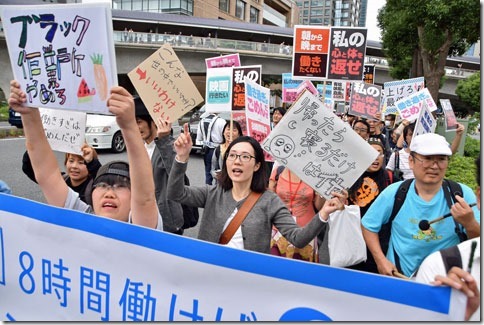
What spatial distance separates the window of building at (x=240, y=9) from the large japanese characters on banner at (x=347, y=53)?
158 ft

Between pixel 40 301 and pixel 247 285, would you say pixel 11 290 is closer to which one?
pixel 40 301

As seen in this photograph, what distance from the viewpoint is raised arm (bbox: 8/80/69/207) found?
2020 mm

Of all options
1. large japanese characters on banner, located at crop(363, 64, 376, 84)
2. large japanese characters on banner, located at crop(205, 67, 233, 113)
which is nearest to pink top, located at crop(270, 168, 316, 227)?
large japanese characters on banner, located at crop(205, 67, 233, 113)

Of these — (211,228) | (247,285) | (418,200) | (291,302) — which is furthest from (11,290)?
(418,200)

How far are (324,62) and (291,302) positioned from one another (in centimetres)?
502

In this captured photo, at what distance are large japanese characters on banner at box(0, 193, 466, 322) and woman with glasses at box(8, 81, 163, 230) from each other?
14 centimetres

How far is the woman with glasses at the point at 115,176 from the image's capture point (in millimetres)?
1691

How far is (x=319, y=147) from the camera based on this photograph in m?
2.12

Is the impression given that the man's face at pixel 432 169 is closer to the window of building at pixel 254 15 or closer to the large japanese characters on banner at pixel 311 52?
the large japanese characters on banner at pixel 311 52

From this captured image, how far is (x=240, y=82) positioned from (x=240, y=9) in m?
49.8

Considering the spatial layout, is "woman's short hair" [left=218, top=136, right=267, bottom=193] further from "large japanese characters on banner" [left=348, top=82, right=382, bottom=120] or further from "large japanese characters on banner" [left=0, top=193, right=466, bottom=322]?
"large japanese characters on banner" [left=348, top=82, right=382, bottom=120]

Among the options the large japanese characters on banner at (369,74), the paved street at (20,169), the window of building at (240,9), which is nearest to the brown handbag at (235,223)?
the paved street at (20,169)

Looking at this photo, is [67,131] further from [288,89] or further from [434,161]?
[288,89]

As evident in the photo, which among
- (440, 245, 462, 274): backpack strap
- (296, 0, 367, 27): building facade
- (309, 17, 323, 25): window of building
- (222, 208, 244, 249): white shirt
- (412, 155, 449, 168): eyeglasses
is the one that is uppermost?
(296, 0, 367, 27): building facade
